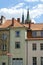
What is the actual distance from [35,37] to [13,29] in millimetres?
5973

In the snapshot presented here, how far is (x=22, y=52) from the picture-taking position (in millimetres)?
65625

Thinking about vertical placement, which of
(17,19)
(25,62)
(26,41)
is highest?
(17,19)

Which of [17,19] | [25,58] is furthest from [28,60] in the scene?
[17,19]

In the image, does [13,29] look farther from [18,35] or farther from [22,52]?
[22,52]

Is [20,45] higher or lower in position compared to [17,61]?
higher

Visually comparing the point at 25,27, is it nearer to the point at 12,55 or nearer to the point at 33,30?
the point at 33,30

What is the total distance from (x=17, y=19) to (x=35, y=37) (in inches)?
386

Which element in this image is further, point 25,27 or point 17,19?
point 17,19

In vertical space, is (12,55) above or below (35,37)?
below

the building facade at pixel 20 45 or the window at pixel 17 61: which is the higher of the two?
the building facade at pixel 20 45

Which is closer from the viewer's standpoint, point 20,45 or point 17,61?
point 17,61

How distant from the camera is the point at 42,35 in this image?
6731 centimetres

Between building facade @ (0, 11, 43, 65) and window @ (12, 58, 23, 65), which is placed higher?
building facade @ (0, 11, 43, 65)

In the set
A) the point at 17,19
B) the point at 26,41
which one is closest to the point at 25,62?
the point at 26,41
